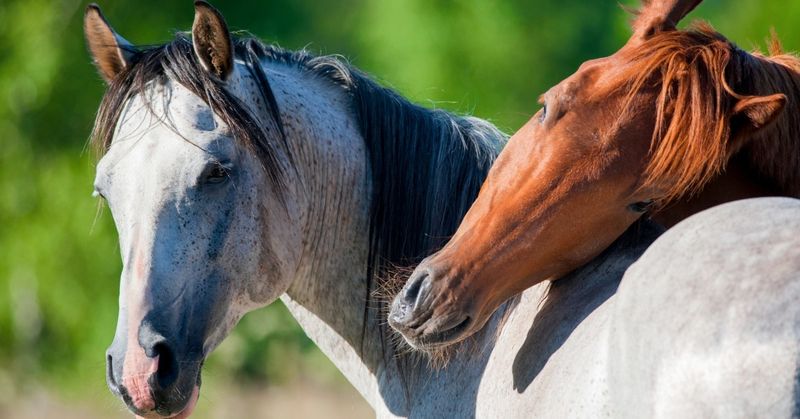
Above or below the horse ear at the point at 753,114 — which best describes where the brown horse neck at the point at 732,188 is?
below

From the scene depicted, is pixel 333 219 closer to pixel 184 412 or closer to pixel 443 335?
pixel 184 412

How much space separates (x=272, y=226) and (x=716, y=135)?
141cm

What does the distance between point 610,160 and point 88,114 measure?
14035 millimetres

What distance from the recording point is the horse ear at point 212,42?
10.0 ft

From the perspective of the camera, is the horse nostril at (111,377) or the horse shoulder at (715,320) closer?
the horse shoulder at (715,320)

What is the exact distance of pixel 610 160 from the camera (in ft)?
8.11

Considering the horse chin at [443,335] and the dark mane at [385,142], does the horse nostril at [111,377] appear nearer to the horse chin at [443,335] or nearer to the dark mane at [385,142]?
the dark mane at [385,142]

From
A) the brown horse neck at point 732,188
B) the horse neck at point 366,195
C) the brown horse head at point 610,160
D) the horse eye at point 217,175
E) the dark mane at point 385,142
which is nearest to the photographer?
the brown horse head at point 610,160

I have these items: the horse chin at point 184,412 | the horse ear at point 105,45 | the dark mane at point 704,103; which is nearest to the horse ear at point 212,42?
the horse ear at point 105,45

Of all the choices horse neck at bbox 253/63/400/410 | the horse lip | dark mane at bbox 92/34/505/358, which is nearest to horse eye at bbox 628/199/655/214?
the horse lip

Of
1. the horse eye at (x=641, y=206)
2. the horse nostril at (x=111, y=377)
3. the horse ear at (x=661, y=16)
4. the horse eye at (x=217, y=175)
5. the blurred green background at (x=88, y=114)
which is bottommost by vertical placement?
the blurred green background at (x=88, y=114)

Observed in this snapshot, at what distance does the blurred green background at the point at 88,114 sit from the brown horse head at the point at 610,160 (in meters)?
12.1

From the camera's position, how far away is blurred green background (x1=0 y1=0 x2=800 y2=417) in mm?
14859

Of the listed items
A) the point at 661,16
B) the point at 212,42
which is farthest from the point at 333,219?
the point at 661,16
